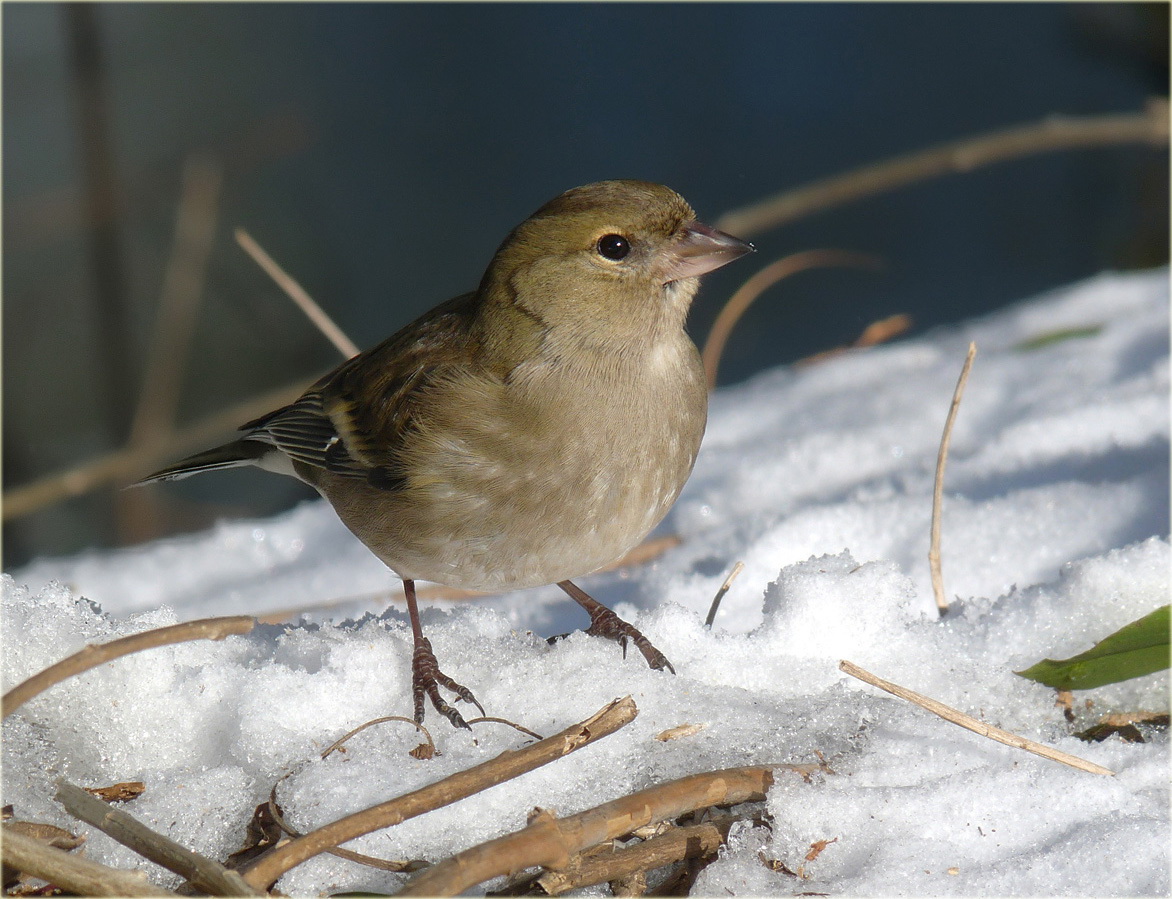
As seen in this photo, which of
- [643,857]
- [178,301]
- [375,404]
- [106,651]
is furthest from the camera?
[178,301]

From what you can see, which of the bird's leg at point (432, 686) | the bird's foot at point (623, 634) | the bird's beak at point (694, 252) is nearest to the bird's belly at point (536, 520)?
the bird's foot at point (623, 634)

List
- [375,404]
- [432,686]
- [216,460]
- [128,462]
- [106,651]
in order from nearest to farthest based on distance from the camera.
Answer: [106,651] → [432,686] → [375,404] → [216,460] → [128,462]

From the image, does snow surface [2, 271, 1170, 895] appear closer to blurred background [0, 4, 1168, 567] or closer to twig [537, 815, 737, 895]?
twig [537, 815, 737, 895]

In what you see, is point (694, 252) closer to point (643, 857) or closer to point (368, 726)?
point (368, 726)

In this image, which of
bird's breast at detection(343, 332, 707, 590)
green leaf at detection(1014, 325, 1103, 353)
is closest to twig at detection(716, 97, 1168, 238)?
green leaf at detection(1014, 325, 1103, 353)

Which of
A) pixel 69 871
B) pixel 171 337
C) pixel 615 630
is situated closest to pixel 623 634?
pixel 615 630

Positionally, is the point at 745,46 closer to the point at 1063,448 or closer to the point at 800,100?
the point at 800,100
